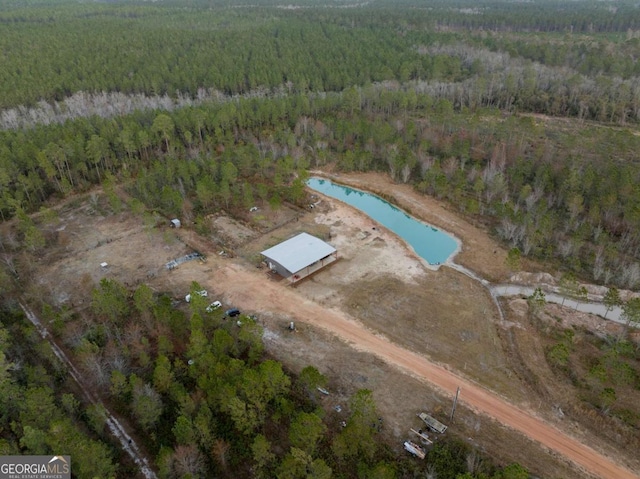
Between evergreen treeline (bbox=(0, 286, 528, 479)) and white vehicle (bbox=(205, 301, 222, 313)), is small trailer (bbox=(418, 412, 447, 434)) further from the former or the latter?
white vehicle (bbox=(205, 301, 222, 313))

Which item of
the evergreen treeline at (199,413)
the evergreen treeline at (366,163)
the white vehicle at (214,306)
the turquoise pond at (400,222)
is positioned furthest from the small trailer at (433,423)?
the evergreen treeline at (366,163)

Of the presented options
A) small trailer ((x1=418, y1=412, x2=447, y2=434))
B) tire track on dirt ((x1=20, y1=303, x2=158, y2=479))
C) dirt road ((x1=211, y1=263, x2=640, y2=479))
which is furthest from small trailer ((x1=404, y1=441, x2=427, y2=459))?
tire track on dirt ((x1=20, y1=303, x2=158, y2=479))

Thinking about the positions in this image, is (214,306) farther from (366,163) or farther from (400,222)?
(366,163)

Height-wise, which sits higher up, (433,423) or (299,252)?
(299,252)

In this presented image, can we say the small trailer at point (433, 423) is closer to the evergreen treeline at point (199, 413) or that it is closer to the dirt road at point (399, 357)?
the evergreen treeline at point (199, 413)

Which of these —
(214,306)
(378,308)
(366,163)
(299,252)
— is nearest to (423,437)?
(378,308)

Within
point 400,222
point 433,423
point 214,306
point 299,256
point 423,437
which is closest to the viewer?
point 423,437
